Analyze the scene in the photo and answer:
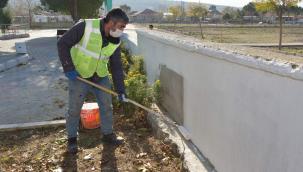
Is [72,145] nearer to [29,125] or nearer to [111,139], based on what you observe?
[111,139]

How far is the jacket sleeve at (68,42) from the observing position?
13.6 feet

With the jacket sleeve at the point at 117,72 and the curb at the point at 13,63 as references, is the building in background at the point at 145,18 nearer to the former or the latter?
the curb at the point at 13,63

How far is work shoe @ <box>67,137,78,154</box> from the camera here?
455cm

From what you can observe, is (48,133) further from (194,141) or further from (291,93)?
(291,93)

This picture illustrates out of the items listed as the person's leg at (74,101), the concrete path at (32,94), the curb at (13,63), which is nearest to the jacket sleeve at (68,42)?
the person's leg at (74,101)

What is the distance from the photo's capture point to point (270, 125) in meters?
2.66

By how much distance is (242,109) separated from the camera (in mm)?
3102

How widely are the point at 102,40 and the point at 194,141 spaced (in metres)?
1.55

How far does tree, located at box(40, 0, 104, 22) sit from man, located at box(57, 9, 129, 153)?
895 inches

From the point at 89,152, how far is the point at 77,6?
79.9 ft

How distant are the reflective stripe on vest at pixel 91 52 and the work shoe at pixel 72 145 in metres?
0.80

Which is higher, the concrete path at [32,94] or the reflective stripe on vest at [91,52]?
the reflective stripe on vest at [91,52]

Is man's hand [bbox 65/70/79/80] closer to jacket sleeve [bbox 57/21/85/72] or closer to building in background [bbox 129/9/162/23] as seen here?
jacket sleeve [bbox 57/21/85/72]

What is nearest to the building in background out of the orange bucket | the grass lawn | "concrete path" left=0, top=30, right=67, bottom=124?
the grass lawn
